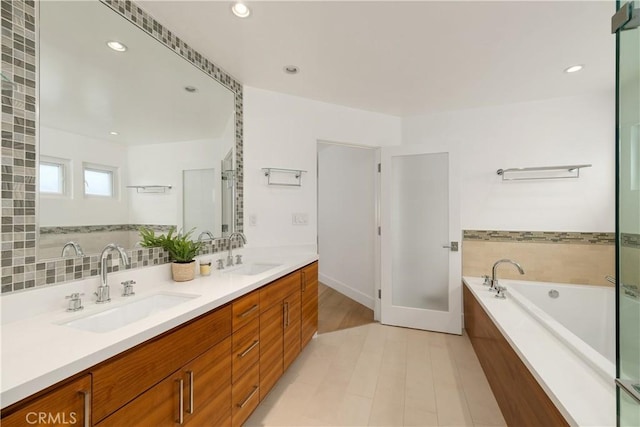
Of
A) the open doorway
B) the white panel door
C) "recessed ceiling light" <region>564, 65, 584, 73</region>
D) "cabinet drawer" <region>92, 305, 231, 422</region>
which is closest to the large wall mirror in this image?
"cabinet drawer" <region>92, 305, 231, 422</region>

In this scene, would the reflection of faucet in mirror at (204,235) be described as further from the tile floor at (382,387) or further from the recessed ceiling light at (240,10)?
the recessed ceiling light at (240,10)

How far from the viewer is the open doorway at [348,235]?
3.37 meters

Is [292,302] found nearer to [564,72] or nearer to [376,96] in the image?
[376,96]

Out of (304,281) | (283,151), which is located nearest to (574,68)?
(283,151)

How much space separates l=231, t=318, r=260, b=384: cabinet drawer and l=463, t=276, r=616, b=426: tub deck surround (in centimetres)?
141

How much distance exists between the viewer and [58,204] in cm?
120

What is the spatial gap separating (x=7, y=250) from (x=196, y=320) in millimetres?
749

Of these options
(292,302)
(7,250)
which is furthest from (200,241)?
(7,250)

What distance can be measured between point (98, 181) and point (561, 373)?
7.97 feet

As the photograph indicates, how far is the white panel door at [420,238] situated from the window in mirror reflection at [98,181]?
2.54 metres

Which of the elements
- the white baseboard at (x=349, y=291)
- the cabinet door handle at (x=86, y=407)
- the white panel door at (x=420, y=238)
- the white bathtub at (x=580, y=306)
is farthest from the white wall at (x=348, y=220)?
the cabinet door handle at (x=86, y=407)

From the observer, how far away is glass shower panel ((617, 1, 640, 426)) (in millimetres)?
775

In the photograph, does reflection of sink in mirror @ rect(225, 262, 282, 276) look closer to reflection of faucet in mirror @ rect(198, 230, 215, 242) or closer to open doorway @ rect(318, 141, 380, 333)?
reflection of faucet in mirror @ rect(198, 230, 215, 242)

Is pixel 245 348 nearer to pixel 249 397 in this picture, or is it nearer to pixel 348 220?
pixel 249 397
